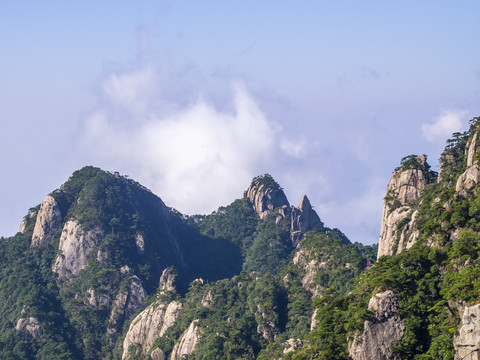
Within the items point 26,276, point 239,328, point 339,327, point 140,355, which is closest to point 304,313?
point 239,328

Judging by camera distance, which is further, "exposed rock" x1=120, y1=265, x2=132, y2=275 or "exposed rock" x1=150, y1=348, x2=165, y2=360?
"exposed rock" x1=120, y1=265, x2=132, y2=275

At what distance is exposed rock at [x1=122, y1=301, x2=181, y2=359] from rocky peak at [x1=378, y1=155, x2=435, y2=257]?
4308 centimetres

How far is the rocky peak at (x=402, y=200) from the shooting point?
332 ft

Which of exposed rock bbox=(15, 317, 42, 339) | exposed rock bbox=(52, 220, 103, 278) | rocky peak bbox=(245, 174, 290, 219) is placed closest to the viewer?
exposed rock bbox=(15, 317, 42, 339)

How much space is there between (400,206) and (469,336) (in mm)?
39644

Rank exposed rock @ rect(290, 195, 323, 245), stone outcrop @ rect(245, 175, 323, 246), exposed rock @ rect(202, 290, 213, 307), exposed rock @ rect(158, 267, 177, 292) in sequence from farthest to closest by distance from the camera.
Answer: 1. stone outcrop @ rect(245, 175, 323, 246)
2. exposed rock @ rect(290, 195, 323, 245)
3. exposed rock @ rect(158, 267, 177, 292)
4. exposed rock @ rect(202, 290, 213, 307)

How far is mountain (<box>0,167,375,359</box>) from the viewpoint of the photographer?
125 m

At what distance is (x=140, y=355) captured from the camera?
131 meters

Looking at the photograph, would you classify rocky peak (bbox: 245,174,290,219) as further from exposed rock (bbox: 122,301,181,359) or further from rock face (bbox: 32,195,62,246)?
exposed rock (bbox: 122,301,181,359)

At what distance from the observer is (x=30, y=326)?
467ft

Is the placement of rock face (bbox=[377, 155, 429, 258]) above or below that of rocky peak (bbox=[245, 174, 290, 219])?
below

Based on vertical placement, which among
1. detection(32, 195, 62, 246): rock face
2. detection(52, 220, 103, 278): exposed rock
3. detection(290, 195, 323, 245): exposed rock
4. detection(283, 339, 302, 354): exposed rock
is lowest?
detection(283, 339, 302, 354): exposed rock

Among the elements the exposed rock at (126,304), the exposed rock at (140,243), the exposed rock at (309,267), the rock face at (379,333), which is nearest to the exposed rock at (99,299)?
the exposed rock at (126,304)

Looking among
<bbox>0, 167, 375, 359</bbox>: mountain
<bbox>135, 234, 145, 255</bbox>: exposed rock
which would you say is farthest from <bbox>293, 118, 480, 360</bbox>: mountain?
<bbox>135, 234, 145, 255</bbox>: exposed rock
